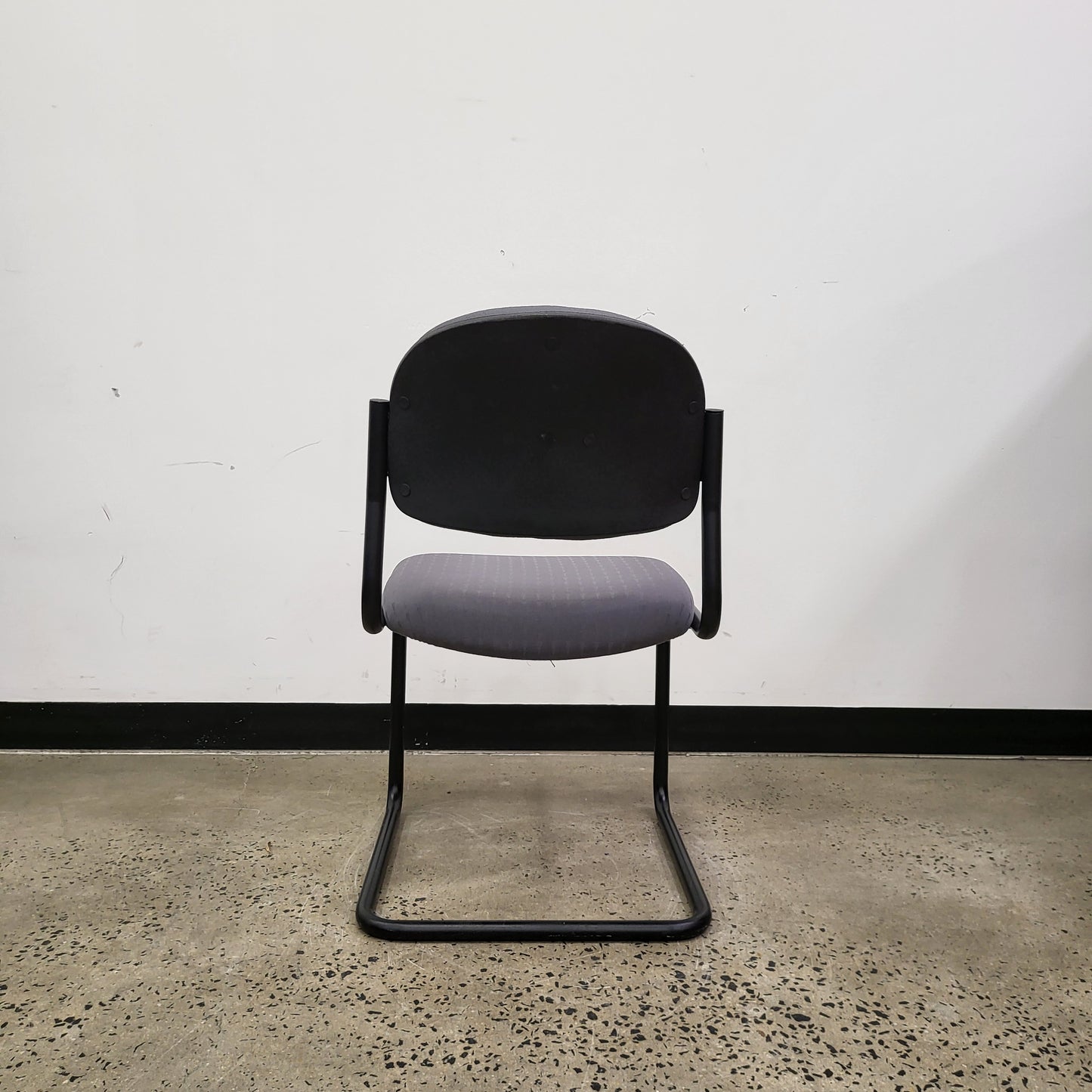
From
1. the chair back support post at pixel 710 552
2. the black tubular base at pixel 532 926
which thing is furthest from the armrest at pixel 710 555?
the black tubular base at pixel 532 926

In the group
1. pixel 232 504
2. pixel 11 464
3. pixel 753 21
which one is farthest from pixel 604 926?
pixel 753 21

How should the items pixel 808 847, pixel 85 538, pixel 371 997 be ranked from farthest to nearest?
1. pixel 85 538
2. pixel 808 847
3. pixel 371 997

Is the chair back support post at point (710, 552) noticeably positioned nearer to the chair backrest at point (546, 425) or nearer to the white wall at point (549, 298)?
the chair backrest at point (546, 425)

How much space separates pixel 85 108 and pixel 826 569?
1.85 m

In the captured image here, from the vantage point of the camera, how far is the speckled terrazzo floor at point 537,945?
89 centimetres

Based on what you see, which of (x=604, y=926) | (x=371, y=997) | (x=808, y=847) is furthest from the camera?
(x=808, y=847)

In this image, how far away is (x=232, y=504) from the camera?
67.1 inches

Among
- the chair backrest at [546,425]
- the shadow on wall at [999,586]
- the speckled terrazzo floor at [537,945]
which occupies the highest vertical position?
the chair backrest at [546,425]

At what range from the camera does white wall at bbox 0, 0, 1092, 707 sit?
1.60 metres

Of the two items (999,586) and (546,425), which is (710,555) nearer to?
(546,425)

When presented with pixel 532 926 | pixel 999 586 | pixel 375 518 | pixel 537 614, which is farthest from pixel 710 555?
pixel 999 586

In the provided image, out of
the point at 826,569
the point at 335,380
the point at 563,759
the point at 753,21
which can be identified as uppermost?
the point at 753,21

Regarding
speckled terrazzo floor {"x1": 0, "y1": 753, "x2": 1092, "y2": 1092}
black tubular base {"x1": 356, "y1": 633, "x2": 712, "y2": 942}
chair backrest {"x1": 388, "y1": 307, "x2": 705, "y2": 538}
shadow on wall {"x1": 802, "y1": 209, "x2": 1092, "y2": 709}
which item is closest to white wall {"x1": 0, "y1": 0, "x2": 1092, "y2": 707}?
shadow on wall {"x1": 802, "y1": 209, "x2": 1092, "y2": 709}

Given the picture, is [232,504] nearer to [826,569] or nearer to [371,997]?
[371,997]
